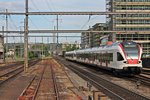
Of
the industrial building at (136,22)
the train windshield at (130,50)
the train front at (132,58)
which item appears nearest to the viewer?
the train front at (132,58)

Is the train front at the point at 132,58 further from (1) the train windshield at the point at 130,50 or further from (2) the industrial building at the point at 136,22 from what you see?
(2) the industrial building at the point at 136,22

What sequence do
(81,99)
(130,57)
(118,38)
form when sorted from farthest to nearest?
1. (118,38)
2. (130,57)
3. (81,99)

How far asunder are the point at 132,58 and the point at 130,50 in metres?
0.80

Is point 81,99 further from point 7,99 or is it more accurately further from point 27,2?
point 27,2

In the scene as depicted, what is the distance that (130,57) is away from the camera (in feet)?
96.6

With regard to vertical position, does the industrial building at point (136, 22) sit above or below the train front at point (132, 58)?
above

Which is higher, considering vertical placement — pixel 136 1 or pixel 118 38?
pixel 136 1

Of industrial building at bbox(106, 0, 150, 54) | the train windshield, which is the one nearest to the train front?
the train windshield

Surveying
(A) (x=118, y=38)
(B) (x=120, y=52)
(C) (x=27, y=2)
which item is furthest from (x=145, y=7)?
(B) (x=120, y=52)

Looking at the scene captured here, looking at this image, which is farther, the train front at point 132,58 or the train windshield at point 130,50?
the train windshield at point 130,50

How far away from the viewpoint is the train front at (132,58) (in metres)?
29.2

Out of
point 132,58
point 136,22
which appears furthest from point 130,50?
point 136,22

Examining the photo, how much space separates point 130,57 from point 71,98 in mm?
12794

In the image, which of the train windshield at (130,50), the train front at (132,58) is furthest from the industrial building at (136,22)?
the train front at (132,58)
